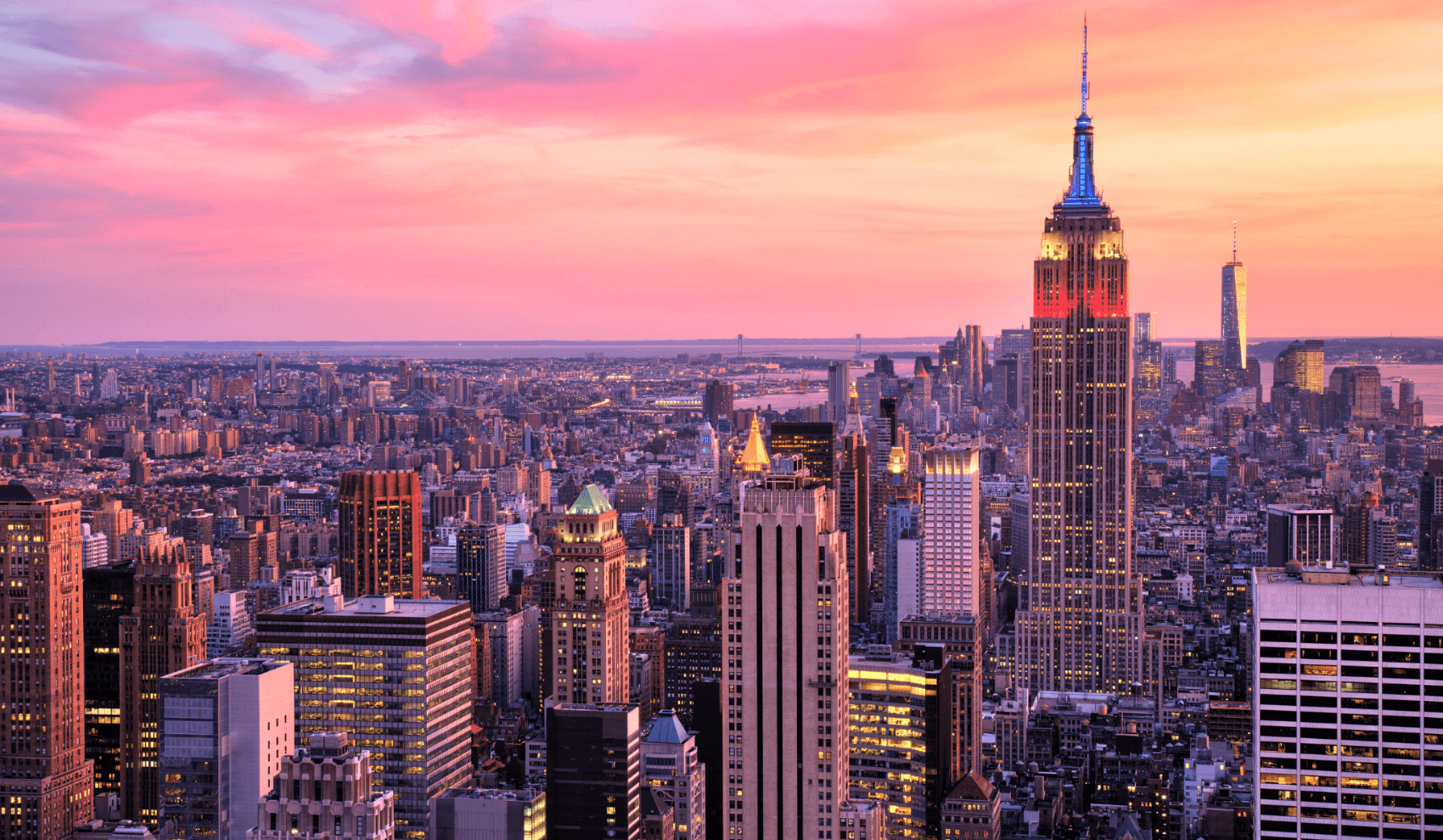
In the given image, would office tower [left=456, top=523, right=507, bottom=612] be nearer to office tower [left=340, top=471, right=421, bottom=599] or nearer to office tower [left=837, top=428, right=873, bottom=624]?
office tower [left=340, top=471, right=421, bottom=599]

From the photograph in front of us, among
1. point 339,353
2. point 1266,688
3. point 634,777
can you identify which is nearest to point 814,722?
point 1266,688

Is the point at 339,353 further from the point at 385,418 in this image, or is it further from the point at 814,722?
the point at 814,722

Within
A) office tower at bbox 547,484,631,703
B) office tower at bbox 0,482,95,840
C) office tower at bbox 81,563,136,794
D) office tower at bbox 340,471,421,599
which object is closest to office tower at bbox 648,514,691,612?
office tower at bbox 340,471,421,599

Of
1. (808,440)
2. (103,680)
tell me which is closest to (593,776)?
(103,680)

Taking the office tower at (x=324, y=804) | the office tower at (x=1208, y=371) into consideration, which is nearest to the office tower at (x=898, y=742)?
the office tower at (x=324, y=804)

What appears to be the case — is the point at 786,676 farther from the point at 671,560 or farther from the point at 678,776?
the point at 671,560
